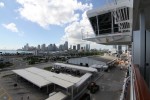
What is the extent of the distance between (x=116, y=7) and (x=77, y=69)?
62.6 ft

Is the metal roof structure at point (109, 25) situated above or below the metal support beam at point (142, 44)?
above

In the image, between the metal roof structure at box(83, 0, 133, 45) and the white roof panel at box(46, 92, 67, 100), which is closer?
the white roof panel at box(46, 92, 67, 100)

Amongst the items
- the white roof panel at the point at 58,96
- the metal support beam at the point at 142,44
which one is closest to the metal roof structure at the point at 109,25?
the white roof panel at the point at 58,96

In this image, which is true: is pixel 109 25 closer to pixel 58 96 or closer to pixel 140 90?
pixel 58 96

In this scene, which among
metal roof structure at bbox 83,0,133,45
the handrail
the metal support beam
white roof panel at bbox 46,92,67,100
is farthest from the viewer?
metal roof structure at bbox 83,0,133,45

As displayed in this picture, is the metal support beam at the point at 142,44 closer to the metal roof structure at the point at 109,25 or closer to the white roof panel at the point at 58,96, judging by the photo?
the white roof panel at the point at 58,96

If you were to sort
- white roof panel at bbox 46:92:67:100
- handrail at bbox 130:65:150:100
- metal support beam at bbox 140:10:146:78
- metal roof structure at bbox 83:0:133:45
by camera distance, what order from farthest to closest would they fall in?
1. metal roof structure at bbox 83:0:133:45
2. white roof panel at bbox 46:92:67:100
3. metal support beam at bbox 140:10:146:78
4. handrail at bbox 130:65:150:100

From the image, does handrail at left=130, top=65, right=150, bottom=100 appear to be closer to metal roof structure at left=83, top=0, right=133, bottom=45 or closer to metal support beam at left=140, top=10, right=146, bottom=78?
metal support beam at left=140, top=10, right=146, bottom=78

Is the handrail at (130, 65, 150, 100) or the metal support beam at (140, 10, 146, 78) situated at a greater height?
the metal support beam at (140, 10, 146, 78)

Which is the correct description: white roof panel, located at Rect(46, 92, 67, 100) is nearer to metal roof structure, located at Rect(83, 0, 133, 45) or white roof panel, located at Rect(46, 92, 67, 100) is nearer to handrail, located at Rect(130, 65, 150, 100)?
metal roof structure, located at Rect(83, 0, 133, 45)

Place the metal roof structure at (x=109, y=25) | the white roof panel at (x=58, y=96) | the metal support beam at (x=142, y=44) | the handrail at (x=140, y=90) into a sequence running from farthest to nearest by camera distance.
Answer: the metal roof structure at (x=109, y=25) < the white roof panel at (x=58, y=96) < the metal support beam at (x=142, y=44) < the handrail at (x=140, y=90)

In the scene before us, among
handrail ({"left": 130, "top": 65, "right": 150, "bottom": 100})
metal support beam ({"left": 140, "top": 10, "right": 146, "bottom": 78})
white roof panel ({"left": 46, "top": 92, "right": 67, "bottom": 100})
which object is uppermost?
metal support beam ({"left": 140, "top": 10, "right": 146, "bottom": 78})


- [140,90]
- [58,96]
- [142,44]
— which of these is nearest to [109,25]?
[58,96]

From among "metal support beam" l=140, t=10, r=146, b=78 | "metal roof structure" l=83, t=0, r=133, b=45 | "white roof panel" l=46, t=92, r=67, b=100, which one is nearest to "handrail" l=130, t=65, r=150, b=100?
"metal support beam" l=140, t=10, r=146, b=78
